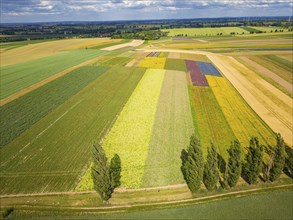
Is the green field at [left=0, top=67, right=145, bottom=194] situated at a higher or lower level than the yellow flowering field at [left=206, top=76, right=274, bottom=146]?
higher

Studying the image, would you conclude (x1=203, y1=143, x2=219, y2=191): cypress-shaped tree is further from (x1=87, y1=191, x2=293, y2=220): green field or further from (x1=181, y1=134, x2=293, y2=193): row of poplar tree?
(x1=87, y1=191, x2=293, y2=220): green field

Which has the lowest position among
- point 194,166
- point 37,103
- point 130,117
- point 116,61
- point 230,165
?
point 130,117

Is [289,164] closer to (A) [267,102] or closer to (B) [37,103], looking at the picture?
(A) [267,102]

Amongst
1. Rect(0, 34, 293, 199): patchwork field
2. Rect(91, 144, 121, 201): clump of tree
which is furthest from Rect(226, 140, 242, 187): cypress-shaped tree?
Rect(91, 144, 121, 201): clump of tree

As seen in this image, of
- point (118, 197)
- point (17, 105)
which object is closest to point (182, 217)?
point (118, 197)

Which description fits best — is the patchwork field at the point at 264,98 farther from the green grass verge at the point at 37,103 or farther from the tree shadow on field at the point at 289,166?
the green grass verge at the point at 37,103

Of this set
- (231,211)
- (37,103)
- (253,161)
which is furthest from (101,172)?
(37,103)

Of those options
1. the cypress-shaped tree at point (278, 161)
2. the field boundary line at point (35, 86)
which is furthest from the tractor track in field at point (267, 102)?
the field boundary line at point (35, 86)
